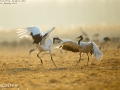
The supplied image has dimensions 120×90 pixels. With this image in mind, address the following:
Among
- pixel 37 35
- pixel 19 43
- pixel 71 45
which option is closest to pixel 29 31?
pixel 37 35

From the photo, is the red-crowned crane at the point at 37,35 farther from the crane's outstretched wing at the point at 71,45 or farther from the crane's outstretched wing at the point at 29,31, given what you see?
the crane's outstretched wing at the point at 71,45

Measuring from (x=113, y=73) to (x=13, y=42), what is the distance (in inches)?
1182

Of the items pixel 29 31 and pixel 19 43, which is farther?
pixel 19 43

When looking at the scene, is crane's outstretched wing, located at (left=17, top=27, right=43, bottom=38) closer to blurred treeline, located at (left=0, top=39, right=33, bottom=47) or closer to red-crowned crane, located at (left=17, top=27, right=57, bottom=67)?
red-crowned crane, located at (left=17, top=27, right=57, bottom=67)

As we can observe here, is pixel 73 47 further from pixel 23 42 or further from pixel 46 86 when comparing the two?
pixel 23 42

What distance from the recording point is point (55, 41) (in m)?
13.7

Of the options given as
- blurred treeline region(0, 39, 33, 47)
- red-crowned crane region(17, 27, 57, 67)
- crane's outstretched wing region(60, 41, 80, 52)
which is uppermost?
red-crowned crane region(17, 27, 57, 67)

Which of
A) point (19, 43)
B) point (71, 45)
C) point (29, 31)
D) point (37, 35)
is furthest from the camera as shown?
point (19, 43)

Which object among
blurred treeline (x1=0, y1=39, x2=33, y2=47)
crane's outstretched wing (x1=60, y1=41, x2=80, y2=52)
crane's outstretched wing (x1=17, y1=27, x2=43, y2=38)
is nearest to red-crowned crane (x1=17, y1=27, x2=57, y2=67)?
crane's outstretched wing (x1=17, y1=27, x2=43, y2=38)

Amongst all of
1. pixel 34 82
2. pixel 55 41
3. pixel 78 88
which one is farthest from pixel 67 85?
pixel 55 41

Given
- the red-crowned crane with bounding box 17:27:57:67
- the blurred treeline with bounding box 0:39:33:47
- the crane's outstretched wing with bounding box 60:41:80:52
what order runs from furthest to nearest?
the blurred treeline with bounding box 0:39:33:47, the crane's outstretched wing with bounding box 60:41:80:52, the red-crowned crane with bounding box 17:27:57:67

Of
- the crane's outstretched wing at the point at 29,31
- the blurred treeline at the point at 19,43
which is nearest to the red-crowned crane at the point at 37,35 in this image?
the crane's outstretched wing at the point at 29,31

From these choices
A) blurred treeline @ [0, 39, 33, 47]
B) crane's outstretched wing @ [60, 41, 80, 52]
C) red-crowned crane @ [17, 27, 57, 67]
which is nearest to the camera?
red-crowned crane @ [17, 27, 57, 67]

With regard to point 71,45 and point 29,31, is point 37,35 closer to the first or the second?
point 29,31
